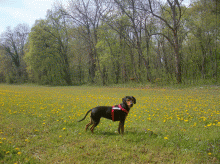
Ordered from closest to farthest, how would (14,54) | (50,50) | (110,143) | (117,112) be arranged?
1. (110,143)
2. (117,112)
3. (50,50)
4. (14,54)

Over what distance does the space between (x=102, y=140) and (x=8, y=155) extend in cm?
224

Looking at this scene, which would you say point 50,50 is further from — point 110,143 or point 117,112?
point 110,143

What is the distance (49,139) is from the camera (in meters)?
4.23

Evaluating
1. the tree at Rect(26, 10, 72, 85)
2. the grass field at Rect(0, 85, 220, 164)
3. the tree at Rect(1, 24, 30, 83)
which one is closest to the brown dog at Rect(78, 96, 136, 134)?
the grass field at Rect(0, 85, 220, 164)

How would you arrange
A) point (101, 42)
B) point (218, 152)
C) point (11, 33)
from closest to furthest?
point (218, 152) → point (101, 42) → point (11, 33)

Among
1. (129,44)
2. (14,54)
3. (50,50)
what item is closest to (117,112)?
(129,44)

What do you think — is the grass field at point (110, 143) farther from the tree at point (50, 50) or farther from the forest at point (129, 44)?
the tree at point (50, 50)

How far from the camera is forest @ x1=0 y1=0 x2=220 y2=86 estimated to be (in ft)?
69.4

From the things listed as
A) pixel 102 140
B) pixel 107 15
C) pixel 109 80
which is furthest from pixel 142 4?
pixel 102 140

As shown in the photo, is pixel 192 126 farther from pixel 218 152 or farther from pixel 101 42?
pixel 101 42

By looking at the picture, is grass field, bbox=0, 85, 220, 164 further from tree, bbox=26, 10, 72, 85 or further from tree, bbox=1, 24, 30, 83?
tree, bbox=1, 24, 30, 83

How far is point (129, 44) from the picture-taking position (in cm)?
2991

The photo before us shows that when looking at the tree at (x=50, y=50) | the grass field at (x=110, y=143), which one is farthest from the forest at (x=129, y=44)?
the grass field at (x=110, y=143)

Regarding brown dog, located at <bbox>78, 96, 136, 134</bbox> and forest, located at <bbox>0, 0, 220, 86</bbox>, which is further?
forest, located at <bbox>0, 0, 220, 86</bbox>
